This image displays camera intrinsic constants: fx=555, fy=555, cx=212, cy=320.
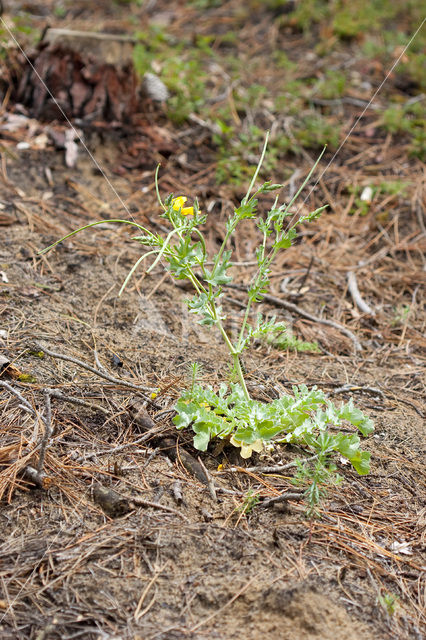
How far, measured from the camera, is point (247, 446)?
2.08 metres

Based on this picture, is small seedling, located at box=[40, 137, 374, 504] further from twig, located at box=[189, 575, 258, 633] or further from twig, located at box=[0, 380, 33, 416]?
twig, located at box=[0, 380, 33, 416]

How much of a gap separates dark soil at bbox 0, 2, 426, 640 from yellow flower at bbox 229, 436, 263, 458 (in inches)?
2.5

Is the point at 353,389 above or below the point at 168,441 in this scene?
below

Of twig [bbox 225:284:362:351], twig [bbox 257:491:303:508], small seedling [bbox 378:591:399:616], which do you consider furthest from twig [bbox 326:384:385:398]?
small seedling [bbox 378:591:399:616]

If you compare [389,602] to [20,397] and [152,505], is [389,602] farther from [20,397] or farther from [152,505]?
[20,397]

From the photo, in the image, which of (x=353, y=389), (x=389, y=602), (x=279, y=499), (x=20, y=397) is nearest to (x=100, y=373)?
(x=20, y=397)

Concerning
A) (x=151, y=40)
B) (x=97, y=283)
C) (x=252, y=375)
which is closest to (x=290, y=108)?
(x=151, y=40)

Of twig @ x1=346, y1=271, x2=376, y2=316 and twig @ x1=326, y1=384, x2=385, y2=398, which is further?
twig @ x1=346, y1=271, x2=376, y2=316

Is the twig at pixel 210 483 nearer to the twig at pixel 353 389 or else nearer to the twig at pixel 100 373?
the twig at pixel 100 373

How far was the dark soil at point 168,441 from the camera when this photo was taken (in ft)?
5.21

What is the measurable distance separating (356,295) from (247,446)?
1.77m

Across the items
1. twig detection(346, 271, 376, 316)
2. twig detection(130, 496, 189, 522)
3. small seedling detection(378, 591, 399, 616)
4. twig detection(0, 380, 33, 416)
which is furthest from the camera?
twig detection(346, 271, 376, 316)

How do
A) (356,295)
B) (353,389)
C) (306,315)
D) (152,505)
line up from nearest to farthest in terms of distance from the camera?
1. (152,505)
2. (353,389)
3. (306,315)
4. (356,295)

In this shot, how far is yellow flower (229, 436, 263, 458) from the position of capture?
2.07 metres
